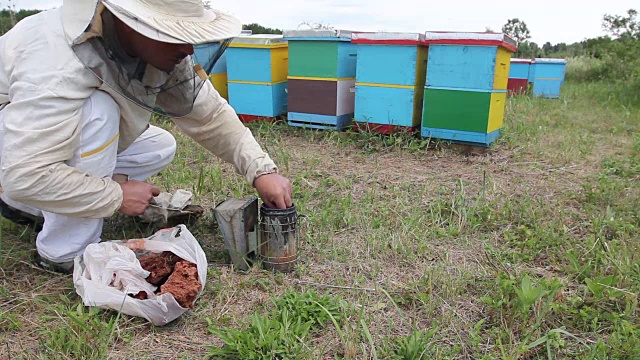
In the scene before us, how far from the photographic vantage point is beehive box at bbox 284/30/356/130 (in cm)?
415

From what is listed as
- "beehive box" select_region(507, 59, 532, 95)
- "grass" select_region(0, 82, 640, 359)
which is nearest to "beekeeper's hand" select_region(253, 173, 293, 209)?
"grass" select_region(0, 82, 640, 359)

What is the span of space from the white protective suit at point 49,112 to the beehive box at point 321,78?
2628mm

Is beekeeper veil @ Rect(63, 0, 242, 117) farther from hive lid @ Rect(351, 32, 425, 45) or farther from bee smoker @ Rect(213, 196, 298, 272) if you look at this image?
hive lid @ Rect(351, 32, 425, 45)

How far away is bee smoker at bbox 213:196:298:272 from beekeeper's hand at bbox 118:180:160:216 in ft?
0.90

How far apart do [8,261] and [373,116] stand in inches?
115

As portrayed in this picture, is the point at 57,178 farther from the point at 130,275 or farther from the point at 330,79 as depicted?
the point at 330,79

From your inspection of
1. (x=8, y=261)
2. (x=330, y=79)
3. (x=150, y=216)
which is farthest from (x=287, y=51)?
(x=8, y=261)

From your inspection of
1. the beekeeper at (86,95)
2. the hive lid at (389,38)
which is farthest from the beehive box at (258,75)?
the beekeeper at (86,95)

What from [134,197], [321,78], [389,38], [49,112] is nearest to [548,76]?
[389,38]

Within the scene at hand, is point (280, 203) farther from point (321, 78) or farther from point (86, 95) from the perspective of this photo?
point (321, 78)

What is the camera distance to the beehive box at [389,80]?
12.8 ft

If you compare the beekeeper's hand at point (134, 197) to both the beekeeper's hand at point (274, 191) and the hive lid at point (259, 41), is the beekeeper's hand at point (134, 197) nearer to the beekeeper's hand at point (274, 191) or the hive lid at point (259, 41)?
the beekeeper's hand at point (274, 191)

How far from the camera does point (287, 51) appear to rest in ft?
15.4

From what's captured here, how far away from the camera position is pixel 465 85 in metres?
3.79
